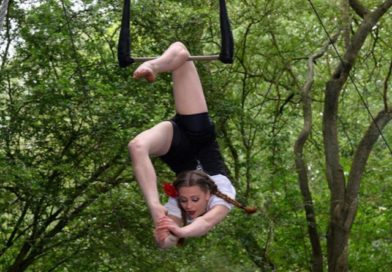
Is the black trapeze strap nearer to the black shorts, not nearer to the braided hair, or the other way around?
the black shorts

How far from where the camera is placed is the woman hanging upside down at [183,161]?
4.01 metres

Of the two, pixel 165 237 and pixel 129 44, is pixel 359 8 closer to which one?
pixel 129 44

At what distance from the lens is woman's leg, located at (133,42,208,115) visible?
4.22 m

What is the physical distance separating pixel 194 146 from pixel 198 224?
495 millimetres

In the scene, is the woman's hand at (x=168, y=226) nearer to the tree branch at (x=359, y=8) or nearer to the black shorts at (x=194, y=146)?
the black shorts at (x=194, y=146)

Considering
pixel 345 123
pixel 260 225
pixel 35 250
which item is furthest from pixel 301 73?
pixel 35 250

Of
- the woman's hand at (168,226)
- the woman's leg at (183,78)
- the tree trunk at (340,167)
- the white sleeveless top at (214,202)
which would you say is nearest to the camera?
the woman's hand at (168,226)

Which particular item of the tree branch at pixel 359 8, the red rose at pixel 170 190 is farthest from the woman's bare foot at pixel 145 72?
the tree branch at pixel 359 8

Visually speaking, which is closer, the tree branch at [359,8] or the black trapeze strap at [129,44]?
the black trapeze strap at [129,44]

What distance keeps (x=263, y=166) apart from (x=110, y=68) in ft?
9.43

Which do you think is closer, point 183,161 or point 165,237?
point 165,237

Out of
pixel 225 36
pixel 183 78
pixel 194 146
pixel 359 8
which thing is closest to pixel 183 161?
pixel 194 146

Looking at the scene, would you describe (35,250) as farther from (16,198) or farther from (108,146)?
(108,146)

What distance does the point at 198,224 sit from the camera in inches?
164
